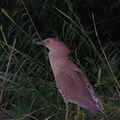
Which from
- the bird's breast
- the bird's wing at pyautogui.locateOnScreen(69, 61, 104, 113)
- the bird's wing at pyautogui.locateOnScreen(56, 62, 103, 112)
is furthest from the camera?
the bird's breast

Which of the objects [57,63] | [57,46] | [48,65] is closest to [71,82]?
[57,63]

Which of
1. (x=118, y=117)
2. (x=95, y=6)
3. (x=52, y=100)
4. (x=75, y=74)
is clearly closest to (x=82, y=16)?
(x=95, y=6)

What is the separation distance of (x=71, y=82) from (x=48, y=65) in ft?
2.21

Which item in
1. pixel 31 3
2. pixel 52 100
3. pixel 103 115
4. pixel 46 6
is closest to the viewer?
pixel 103 115

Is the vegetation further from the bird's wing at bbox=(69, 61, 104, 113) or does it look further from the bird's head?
the bird's head

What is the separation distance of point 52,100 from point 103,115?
789mm

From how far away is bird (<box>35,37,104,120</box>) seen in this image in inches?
130

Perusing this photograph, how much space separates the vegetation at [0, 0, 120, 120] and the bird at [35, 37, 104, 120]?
0.30 feet

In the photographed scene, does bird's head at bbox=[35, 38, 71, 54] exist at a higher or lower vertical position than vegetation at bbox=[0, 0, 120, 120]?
higher

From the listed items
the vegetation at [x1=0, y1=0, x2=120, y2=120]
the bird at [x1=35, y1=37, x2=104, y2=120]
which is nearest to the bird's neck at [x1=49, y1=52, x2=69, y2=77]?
the bird at [x1=35, y1=37, x2=104, y2=120]

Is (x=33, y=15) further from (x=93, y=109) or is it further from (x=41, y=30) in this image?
(x=93, y=109)

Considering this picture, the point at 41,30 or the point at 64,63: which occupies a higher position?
the point at 64,63

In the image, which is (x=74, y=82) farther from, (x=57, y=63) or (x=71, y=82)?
(x=57, y=63)

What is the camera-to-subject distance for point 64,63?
3471 millimetres
